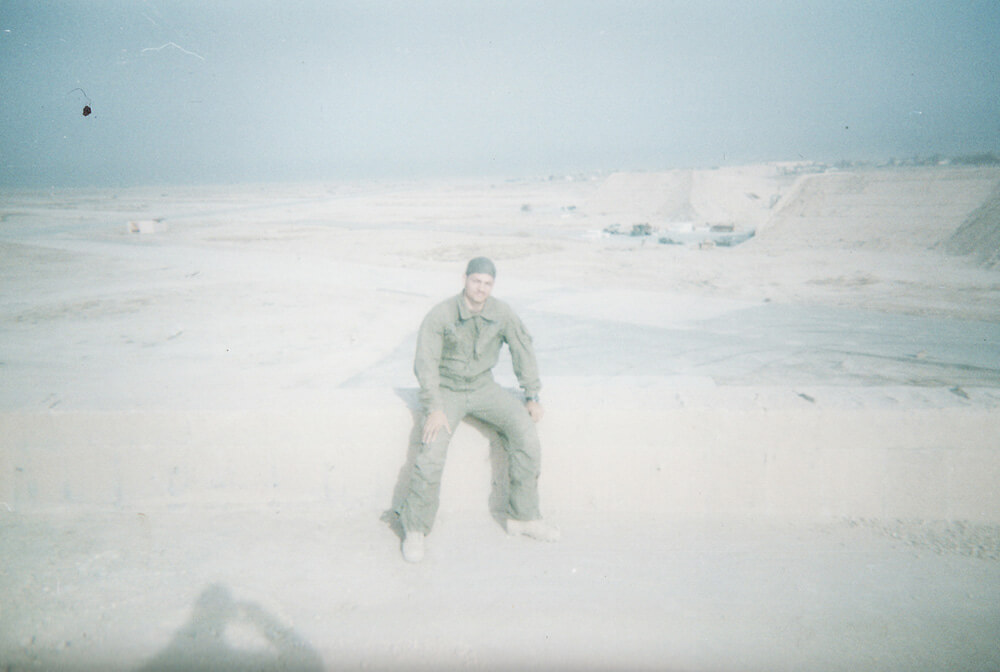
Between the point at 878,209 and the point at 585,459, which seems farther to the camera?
the point at 878,209

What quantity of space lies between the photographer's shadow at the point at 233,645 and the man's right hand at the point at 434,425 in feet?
3.57

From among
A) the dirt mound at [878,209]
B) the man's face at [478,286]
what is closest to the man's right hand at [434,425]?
the man's face at [478,286]

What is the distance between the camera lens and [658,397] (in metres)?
3.70

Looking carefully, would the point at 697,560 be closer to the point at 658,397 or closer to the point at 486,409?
the point at 658,397

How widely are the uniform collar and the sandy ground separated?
3.78 ft

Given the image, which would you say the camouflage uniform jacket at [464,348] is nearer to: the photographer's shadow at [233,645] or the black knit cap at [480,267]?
the black knit cap at [480,267]

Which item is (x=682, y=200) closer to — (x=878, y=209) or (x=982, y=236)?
(x=878, y=209)

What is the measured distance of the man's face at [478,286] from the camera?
3.19 meters

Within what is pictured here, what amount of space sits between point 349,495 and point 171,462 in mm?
1117

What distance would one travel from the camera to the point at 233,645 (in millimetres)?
2516

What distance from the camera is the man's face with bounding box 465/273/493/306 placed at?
3.19 meters

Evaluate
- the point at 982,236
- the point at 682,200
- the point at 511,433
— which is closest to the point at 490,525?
the point at 511,433

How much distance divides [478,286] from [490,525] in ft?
4.74

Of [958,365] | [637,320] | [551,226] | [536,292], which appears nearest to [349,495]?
[637,320]
